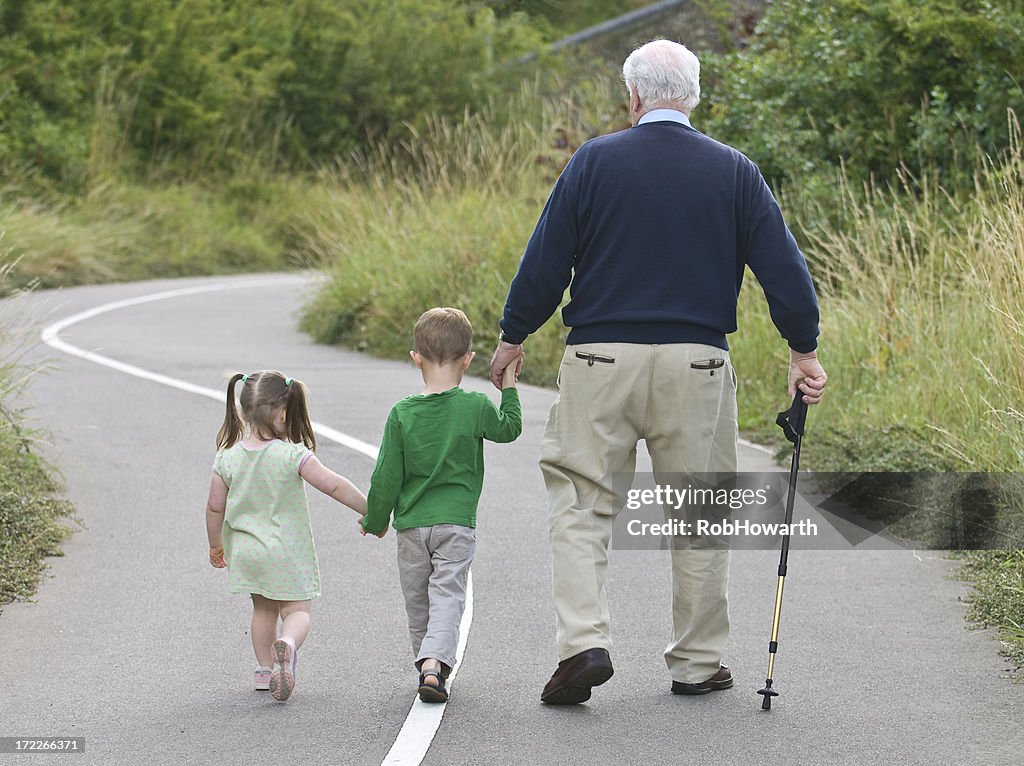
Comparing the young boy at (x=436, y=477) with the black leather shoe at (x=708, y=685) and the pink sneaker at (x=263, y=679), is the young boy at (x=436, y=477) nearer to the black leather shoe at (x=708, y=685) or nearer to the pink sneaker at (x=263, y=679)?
the pink sneaker at (x=263, y=679)

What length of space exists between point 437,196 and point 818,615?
10629 millimetres

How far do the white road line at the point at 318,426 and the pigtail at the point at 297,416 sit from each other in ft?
3.22

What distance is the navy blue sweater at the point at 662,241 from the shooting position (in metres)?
5.09

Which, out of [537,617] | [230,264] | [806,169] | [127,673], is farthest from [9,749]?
[230,264]

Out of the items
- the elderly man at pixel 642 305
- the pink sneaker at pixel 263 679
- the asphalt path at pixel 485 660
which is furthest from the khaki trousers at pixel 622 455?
the pink sneaker at pixel 263 679

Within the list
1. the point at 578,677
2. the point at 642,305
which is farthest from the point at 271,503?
the point at 642,305

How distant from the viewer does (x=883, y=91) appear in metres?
14.7

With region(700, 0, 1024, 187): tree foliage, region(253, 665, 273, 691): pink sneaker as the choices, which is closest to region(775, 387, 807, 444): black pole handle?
region(253, 665, 273, 691): pink sneaker

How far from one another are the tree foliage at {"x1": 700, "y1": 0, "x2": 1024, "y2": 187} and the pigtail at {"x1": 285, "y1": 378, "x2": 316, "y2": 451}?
9025 mm

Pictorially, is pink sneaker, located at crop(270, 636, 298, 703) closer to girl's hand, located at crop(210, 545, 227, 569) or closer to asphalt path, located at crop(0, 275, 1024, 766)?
asphalt path, located at crop(0, 275, 1024, 766)

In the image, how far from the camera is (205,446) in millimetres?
9938

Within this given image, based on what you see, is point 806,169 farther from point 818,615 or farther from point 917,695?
point 917,695

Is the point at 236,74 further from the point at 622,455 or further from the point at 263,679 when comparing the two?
the point at 622,455

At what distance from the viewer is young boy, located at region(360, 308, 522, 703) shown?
5.17 metres
